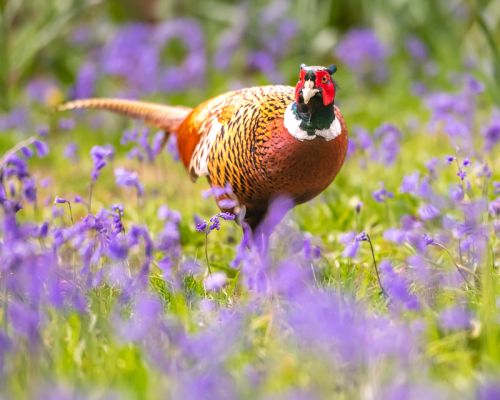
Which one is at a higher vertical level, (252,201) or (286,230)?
(252,201)

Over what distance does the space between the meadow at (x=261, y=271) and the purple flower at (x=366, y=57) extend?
1.77ft

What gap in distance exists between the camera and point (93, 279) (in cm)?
289

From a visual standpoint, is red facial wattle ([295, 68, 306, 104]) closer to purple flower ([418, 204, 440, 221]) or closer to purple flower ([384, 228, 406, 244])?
purple flower ([384, 228, 406, 244])

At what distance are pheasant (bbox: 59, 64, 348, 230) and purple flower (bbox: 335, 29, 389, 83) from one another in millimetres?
3681

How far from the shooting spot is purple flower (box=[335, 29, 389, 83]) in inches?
272

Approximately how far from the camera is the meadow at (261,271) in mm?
2111

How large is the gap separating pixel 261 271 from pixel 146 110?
1.58 meters

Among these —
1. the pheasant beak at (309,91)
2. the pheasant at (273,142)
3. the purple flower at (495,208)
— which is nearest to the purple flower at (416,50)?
the pheasant at (273,142)

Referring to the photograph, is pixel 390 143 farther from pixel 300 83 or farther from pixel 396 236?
pixel 300 83

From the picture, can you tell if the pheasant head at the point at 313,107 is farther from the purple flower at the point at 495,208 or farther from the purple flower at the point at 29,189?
the purple flower at the point at 29,189

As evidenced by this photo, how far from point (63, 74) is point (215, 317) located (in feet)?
18.4

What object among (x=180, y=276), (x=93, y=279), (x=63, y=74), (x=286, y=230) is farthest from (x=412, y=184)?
(x=63, y=74)

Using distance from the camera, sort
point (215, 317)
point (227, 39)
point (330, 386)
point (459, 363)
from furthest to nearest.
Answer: point (227, 39), point (215, 317), point (459, 363), point (330, 386)

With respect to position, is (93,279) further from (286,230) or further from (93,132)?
(93,132)
